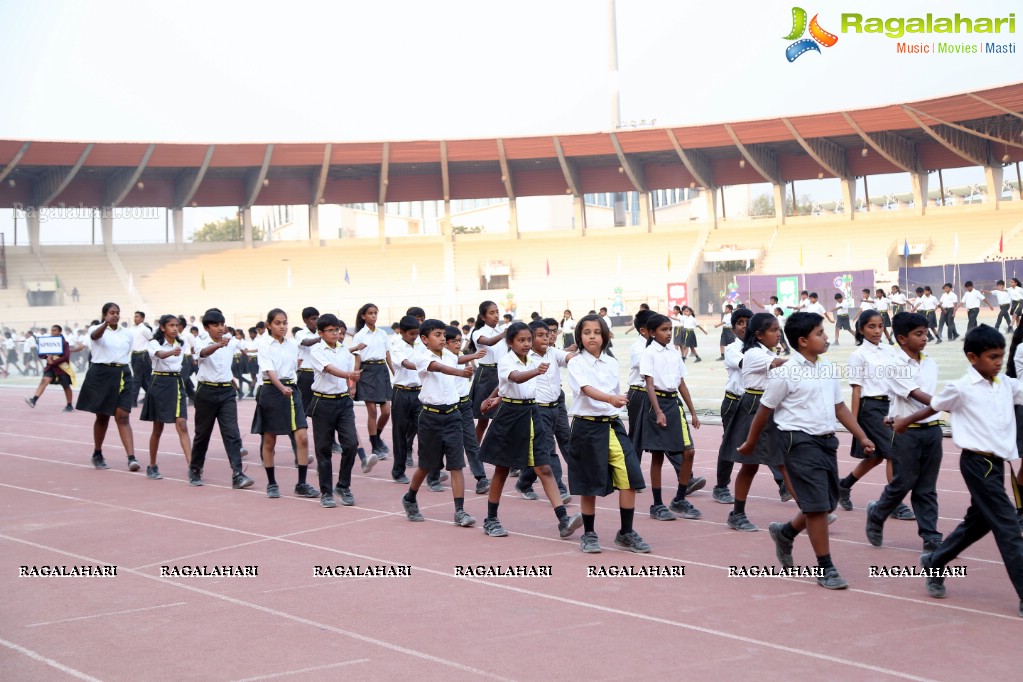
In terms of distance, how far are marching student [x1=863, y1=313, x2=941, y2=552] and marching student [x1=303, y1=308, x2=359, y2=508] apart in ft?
14.4

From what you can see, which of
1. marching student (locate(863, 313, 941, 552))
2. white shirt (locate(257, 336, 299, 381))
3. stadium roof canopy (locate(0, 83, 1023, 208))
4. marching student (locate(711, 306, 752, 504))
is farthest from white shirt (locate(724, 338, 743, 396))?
stadium roof canopy (locate(0, 83, 1023, 208))

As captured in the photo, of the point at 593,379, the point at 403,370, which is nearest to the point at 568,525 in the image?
the point at 593,379

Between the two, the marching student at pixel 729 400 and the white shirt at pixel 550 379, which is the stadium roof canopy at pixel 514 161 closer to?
the marching student at pixel 729 400

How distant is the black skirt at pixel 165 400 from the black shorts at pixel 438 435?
4.04m

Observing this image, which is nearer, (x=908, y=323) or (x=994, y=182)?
(x=908, y=323)

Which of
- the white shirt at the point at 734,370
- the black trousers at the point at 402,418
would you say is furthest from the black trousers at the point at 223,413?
the white shirt at the point at 734,370

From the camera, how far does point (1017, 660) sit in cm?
456

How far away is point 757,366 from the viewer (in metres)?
8.06

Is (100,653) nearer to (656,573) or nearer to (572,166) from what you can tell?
(656,573)

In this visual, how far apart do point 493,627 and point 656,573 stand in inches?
56.9

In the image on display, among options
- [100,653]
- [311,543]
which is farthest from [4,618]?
[311,543]

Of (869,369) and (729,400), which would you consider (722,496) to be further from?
(869,369)

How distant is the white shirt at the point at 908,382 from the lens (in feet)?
21.9

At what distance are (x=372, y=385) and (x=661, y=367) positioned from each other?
4.61 m
